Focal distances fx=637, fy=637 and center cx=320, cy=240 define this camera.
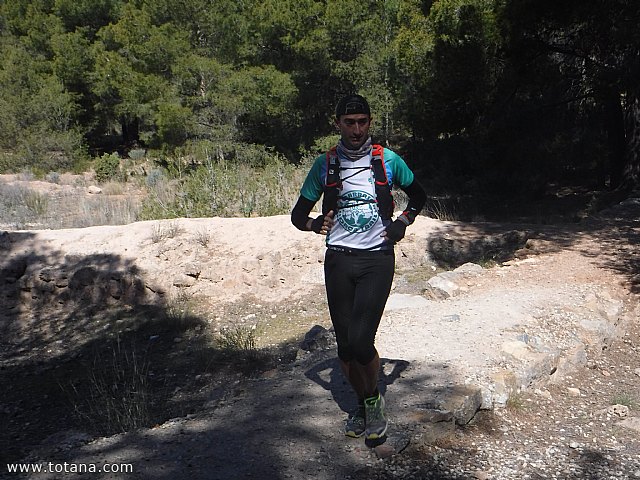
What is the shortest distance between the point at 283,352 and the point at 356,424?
9.09 feet

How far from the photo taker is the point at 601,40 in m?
10.5

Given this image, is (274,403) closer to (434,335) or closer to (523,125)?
(434,335)

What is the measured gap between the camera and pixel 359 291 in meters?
3.01

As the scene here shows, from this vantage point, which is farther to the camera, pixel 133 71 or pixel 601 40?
pixel 133 71

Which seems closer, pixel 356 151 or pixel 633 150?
pixel 356 151

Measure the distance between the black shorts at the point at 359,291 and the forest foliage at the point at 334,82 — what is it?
7918mm

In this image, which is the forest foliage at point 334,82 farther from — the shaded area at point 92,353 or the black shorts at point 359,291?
the black shorts at point 359,291

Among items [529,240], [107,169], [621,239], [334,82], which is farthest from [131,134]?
[621,239]

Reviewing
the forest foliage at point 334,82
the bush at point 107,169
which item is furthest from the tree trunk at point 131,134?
the bush at point 107,169

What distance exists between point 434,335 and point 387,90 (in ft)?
40.6

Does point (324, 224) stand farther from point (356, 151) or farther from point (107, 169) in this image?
point (107, 169)

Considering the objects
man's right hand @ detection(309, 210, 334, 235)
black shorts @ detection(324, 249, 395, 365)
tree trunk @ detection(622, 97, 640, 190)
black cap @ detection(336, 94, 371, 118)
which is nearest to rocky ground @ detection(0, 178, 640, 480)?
black shorts @ detection(324, 249, 395, 365)

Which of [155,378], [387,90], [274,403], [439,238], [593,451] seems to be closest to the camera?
[593,451]

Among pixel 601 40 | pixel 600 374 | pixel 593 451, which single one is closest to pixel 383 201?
pixel 593 451
